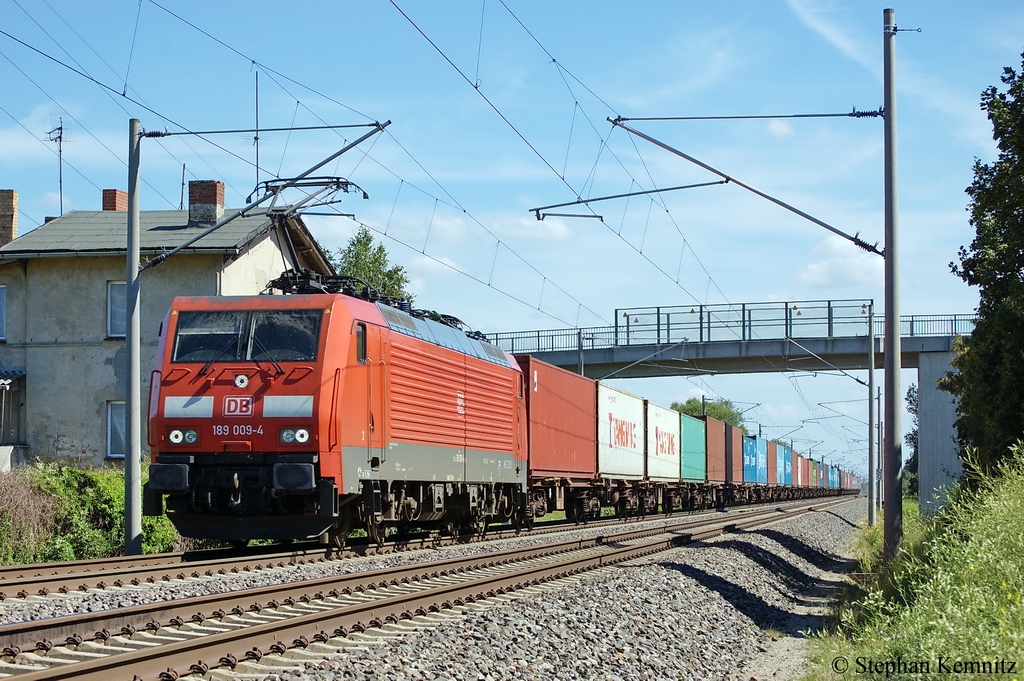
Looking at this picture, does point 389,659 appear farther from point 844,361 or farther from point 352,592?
point 844,361

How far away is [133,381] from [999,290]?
1408 cm

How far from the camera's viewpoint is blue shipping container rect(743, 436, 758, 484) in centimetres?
5019

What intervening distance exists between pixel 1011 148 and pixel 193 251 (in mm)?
19140

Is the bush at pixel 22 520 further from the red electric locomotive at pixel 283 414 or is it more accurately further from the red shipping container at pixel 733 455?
the red shipping container at pixel 733 455

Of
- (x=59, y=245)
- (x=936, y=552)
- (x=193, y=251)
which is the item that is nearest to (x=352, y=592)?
(x=936, y=552)

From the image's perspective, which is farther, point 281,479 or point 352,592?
point 281,479

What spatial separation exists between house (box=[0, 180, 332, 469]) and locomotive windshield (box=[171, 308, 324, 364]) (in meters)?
13.1

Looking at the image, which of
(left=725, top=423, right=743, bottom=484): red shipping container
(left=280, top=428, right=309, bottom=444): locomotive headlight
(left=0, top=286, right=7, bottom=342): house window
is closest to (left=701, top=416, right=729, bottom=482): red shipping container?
(left=725, top=423, right=743, bottom=484): red shipping container

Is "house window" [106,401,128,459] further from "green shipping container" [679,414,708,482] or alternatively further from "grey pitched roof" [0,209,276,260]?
"green shipping container" [679,414,708,482]

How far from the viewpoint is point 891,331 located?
14.2 metres

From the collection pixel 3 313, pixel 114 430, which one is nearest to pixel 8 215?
pixel 3 313

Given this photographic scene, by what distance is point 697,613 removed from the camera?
1163 centimetres

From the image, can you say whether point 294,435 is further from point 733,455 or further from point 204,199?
point 733,455

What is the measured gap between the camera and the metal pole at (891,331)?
1398 cm
